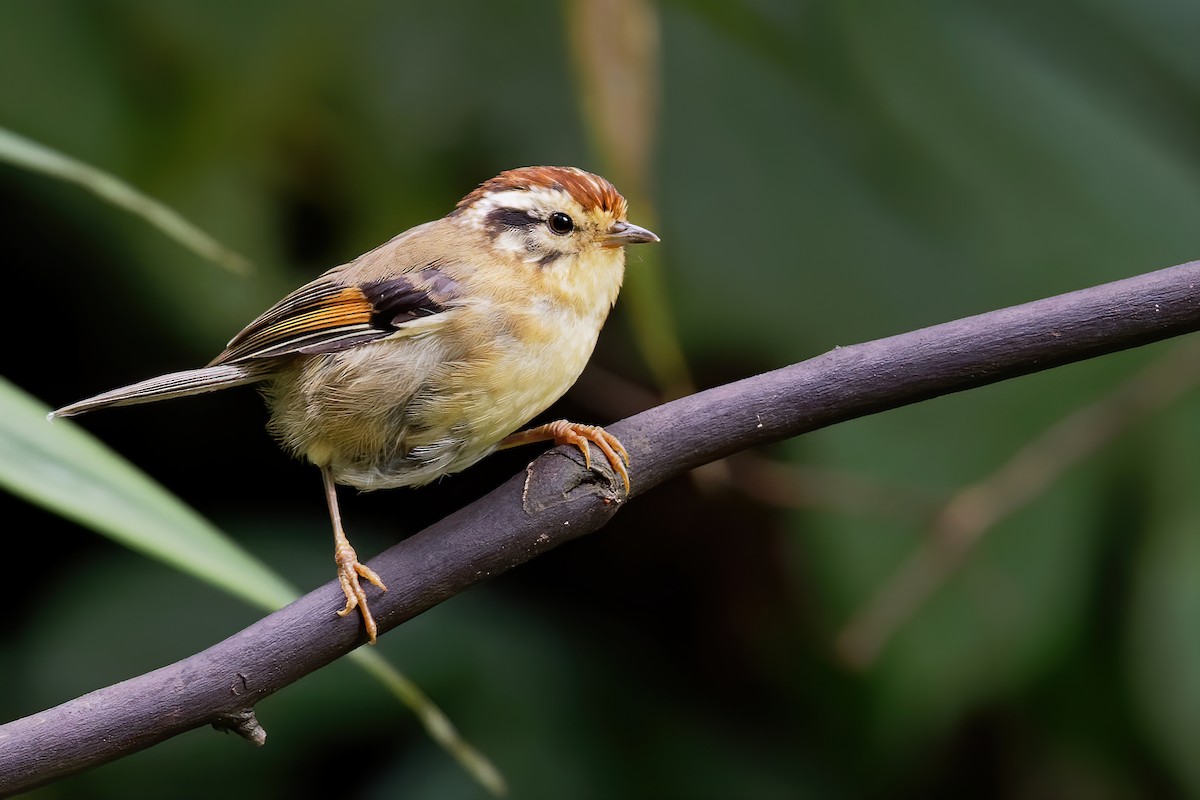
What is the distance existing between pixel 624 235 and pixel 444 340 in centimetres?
34

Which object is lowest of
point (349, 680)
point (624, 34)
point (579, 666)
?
point (579, 666)

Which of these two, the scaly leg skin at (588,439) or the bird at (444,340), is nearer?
the scaly leg skin at (588,439)

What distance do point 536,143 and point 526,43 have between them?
0.29m

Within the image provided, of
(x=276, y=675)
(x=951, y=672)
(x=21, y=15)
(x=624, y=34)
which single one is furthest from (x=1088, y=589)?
(x=21, y=15)

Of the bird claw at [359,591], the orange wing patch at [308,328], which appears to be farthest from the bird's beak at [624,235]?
the bird claw at [359,591]

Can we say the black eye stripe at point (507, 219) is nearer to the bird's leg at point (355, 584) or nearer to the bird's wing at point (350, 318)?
the bird's wing at point (350, 318)

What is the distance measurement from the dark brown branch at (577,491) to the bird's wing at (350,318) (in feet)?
1.86

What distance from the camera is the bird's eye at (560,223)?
2016mm

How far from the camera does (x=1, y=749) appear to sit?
127cm

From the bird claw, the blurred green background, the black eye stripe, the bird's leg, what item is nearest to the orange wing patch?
the black eye stripe

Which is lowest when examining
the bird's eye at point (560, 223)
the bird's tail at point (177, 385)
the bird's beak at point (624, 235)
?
the bird's beak at point (624, 235)

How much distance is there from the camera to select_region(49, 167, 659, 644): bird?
185 cm

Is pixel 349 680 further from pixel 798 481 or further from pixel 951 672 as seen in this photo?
pixel 951 672

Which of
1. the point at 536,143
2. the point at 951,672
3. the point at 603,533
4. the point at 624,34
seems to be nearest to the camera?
the point at 624,34
